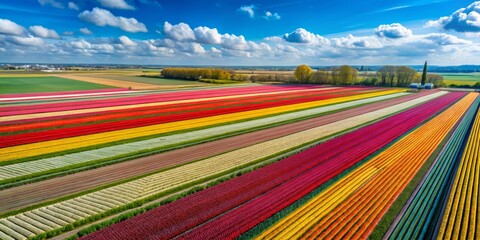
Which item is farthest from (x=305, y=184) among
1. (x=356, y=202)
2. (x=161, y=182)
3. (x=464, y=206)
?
(x=161, y=182)

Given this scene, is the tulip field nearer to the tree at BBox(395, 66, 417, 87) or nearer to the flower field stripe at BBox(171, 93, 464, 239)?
the flower field stripe at BBox(171, 93, 464, 239)

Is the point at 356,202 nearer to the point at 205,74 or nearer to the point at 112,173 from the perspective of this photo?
the point at 112,173

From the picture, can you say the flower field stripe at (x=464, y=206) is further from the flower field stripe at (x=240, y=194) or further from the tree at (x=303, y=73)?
the tree at (x=303, y=73)

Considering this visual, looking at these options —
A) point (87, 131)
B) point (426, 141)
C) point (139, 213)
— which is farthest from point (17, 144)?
point (426, 141)

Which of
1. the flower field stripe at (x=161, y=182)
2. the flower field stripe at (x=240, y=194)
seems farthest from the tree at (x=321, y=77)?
the flower field stripe at (x=240, y=194)

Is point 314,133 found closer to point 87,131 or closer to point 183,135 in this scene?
point 183,135

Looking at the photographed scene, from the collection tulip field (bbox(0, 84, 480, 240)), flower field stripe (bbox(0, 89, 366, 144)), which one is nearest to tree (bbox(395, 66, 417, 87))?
tulip field (bbox(0, 84, 480, 240))
